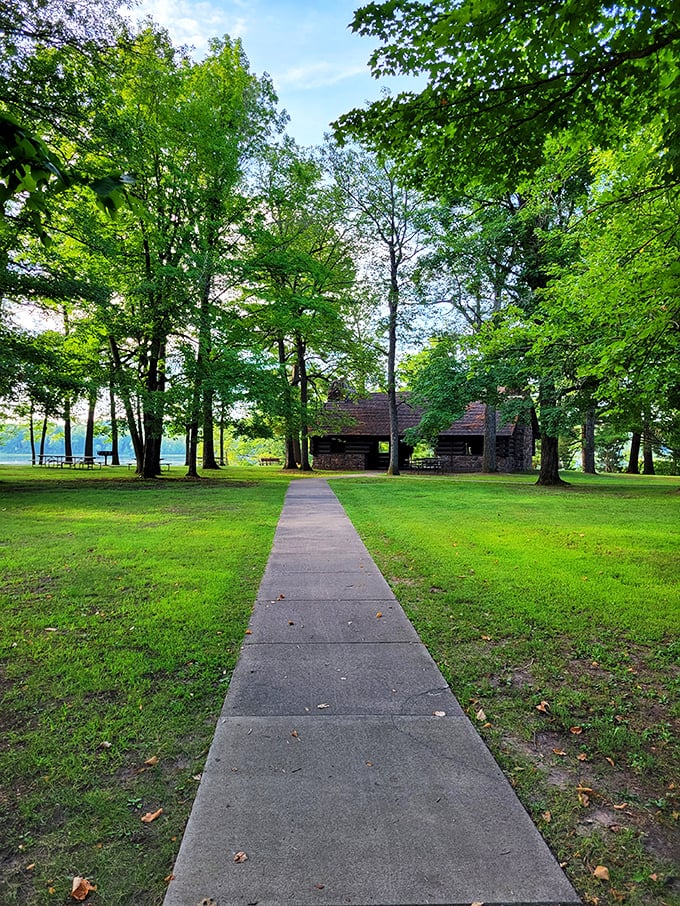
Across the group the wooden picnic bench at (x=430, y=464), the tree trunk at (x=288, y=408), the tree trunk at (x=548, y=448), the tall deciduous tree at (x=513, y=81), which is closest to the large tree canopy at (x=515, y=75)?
the tall deciduous tree at (x=513, y=81)

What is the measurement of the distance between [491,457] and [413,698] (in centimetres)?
2731

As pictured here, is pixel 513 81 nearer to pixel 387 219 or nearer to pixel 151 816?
pixel 151 816

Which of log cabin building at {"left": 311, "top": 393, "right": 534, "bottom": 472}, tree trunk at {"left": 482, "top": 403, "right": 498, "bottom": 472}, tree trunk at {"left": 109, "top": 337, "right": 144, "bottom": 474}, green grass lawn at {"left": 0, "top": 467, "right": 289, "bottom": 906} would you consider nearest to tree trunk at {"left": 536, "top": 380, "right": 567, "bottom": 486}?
tree trunk at {"left": 482, "top": 403, "right": 498, "bottom": 472}

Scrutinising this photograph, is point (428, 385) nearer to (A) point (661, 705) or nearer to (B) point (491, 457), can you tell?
(B) point (491, 457)

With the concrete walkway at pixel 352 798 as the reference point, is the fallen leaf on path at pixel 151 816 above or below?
below

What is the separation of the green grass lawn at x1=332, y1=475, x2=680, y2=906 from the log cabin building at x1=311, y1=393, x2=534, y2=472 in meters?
22.8

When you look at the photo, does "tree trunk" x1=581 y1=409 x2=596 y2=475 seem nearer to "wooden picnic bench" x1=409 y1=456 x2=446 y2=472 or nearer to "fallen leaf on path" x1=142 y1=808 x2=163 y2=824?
"wooden picnic bench" x1=409 y1=456 x2=446 y2=472

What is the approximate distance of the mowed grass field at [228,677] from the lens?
199cm

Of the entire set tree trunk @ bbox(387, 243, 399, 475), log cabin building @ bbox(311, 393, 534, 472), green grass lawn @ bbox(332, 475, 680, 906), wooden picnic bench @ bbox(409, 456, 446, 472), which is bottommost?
green grass lawn @ bbox(332, 475, 680, 906)

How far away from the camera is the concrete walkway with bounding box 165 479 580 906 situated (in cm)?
176

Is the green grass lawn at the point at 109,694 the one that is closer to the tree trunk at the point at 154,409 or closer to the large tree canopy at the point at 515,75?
the large tree canopy at the point at 515,75

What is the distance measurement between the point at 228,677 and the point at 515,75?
207 inches

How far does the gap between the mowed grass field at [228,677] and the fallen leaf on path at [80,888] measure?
3 centimetres

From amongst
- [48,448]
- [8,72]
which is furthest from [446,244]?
[48,448]
